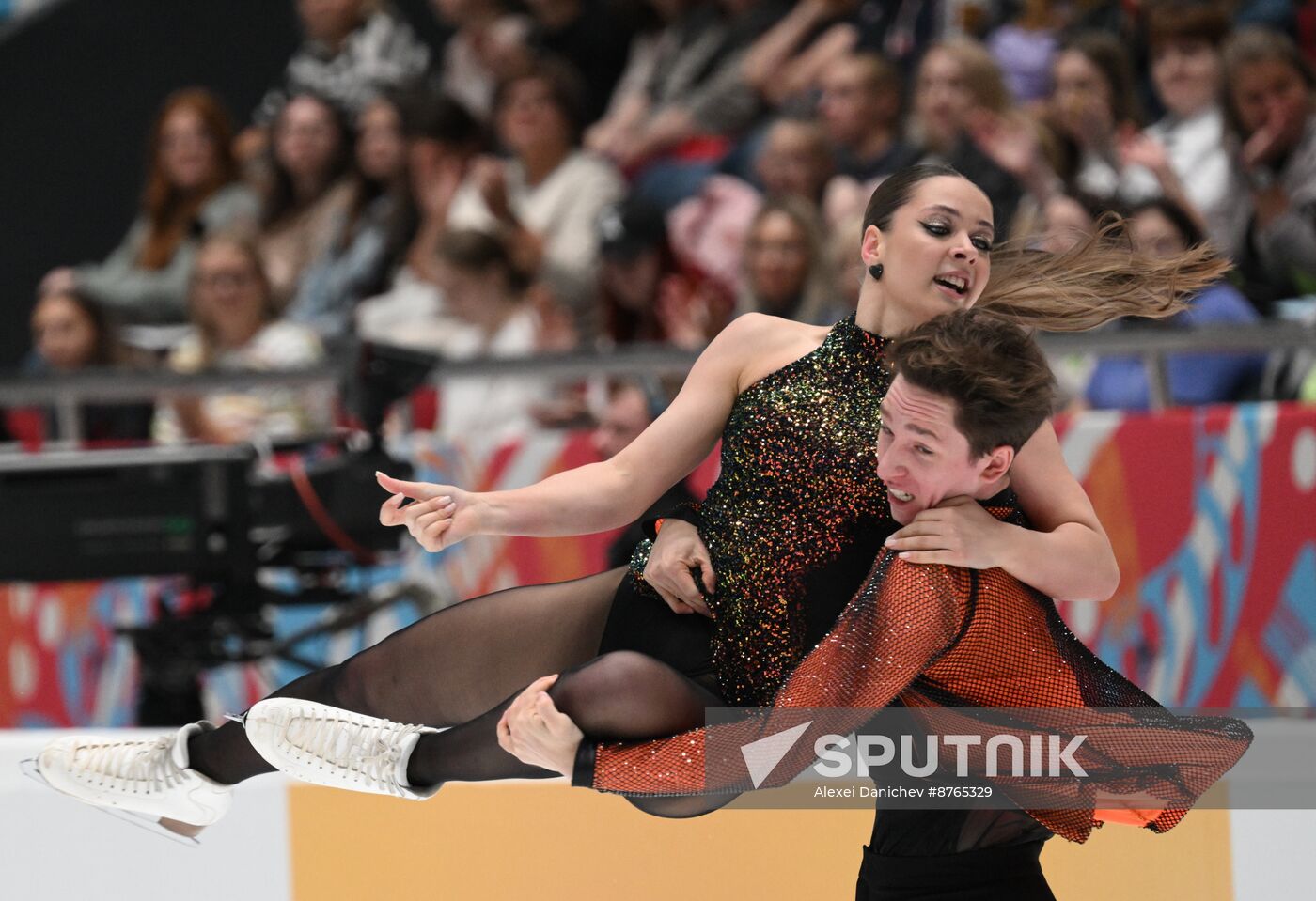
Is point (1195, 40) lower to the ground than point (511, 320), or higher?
higher

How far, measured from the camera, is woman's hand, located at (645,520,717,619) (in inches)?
89.0

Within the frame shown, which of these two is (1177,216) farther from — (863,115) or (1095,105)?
(863,115)

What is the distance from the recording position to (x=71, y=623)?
4.80 meters

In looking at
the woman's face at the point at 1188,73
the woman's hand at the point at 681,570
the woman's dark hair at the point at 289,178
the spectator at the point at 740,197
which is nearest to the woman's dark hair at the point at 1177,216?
the woman's face at the point at 1188,73

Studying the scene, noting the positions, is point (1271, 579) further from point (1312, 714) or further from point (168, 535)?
point (168, 535)

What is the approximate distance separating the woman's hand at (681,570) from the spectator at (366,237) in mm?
3745

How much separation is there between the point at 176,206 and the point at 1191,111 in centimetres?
366

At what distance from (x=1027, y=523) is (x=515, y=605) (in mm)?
751

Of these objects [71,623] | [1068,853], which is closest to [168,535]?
[71,623]

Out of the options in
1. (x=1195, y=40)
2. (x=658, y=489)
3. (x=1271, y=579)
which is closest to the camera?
(x=658, y=489)

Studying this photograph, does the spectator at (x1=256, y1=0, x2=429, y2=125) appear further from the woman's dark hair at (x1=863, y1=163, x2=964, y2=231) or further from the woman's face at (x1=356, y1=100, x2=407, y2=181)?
the woman's dark hair at (x1=863, y1=163, x2=964, y2=231)

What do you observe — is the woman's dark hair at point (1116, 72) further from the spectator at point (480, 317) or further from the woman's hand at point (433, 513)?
the woman's hand at point (433, 513)

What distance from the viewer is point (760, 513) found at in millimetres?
2229

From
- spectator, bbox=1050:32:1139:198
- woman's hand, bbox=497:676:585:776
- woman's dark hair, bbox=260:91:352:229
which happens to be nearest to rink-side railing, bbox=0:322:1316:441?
spectator, bbox=1050:32:1139:198
